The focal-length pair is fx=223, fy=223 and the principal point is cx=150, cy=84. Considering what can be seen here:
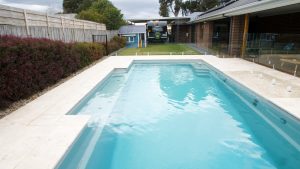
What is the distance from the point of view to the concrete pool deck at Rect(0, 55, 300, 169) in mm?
2994

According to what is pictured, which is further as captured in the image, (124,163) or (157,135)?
(157,135)

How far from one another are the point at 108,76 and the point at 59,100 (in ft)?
12.0

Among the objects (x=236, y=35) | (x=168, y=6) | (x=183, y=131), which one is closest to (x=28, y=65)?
(x=183, y=131)

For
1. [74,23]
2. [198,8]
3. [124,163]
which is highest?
[198,8]

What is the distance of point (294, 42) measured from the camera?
9508 mm

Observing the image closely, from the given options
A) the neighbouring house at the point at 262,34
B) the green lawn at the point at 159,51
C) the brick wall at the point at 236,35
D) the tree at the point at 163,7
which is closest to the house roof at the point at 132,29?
the green lawn at the point at 159,51

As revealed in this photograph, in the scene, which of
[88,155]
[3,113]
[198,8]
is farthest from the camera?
[198,8]

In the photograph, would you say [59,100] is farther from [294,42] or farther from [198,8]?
[198,8]

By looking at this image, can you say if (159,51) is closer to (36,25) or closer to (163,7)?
(36,25)

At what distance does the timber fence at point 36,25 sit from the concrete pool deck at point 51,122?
2.04 m

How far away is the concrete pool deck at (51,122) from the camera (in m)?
2.99

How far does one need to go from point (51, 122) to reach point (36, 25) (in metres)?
5.02

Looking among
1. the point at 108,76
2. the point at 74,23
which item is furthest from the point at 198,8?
the point at 108,76

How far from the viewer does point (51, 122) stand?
13.5 feet
